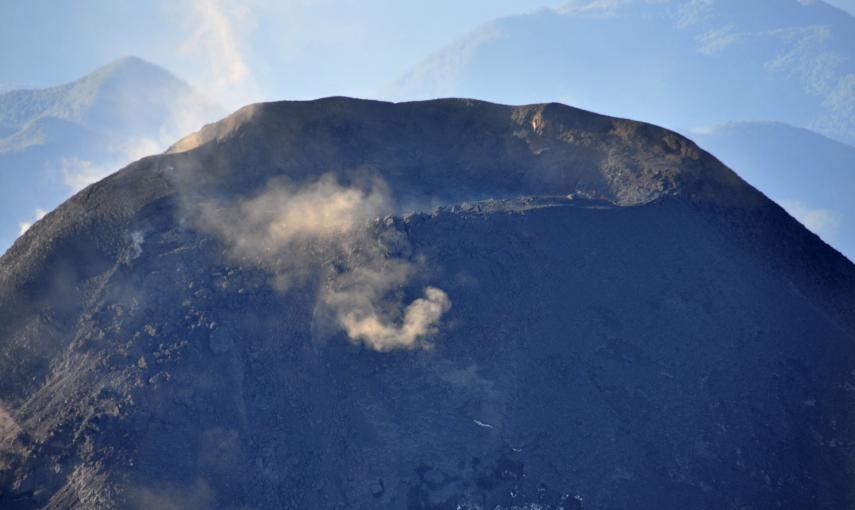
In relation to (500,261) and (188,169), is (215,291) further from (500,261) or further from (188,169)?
(500,261)

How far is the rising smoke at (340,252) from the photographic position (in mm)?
21797

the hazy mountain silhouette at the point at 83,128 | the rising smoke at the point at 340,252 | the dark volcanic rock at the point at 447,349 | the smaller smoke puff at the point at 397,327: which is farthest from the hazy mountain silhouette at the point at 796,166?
the smaller smoke puff at the point at 397,327

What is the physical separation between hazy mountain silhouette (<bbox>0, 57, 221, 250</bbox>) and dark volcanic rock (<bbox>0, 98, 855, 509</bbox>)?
127 meters

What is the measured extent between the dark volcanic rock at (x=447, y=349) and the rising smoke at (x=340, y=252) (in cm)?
36

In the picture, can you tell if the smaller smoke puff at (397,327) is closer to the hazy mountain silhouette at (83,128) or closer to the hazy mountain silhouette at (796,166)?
Answer: the hazy mountain silhouette at (83,128)

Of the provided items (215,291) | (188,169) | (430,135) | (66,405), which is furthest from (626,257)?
(66,405)

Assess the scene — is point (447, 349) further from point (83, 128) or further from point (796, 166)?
point (796, 166)

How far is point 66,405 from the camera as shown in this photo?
19328 mm

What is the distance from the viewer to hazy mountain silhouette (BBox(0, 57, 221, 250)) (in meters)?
134

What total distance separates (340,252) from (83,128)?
14516 centimetres

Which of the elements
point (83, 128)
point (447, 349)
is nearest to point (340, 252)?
point (447, 349)

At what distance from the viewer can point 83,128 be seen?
14375cm

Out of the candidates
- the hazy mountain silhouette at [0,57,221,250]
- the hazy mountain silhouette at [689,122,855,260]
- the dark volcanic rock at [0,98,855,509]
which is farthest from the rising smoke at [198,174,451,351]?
the hazy mountain silhouette at [689,122,855,260]

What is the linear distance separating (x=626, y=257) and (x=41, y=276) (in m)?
21.7
